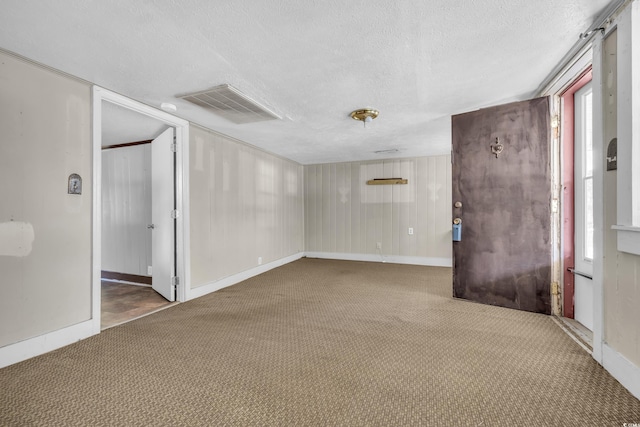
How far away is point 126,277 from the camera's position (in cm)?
426

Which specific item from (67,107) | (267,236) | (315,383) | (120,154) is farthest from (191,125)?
(315,383)

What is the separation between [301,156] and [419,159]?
2316mm

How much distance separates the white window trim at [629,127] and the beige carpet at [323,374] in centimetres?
91

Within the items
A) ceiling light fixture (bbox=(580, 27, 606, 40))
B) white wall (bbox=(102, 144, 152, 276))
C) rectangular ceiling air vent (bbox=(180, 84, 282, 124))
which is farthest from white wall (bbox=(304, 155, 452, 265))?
ceiling light fixture (bbox=(580, 27, 606, 40))

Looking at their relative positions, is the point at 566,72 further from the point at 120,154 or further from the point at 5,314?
the point at 120,154

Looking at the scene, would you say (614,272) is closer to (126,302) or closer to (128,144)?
(126,302)

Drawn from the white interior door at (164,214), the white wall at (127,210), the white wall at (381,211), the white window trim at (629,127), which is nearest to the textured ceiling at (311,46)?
the white window trim at (629,127)

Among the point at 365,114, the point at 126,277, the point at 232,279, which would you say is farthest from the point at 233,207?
the point at 365,114

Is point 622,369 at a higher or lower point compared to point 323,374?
higher

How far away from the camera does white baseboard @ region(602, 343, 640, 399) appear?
1489mm

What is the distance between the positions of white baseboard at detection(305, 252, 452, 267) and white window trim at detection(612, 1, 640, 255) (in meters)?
3.79

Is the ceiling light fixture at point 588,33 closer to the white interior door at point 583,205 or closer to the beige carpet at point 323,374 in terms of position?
the white interior door at point 583,205

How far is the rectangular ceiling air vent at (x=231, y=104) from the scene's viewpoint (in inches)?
97.3

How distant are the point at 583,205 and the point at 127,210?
5.60m
